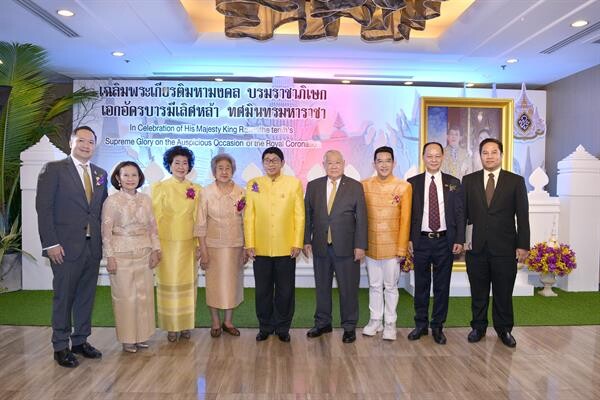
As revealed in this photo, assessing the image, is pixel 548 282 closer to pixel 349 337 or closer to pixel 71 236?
pixel 349 337

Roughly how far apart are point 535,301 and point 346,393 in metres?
3.41

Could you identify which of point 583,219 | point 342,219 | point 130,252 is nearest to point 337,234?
point 342,219

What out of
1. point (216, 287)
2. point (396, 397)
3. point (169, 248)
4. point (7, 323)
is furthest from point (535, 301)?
point (7, 323)

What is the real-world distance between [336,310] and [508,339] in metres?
1.71

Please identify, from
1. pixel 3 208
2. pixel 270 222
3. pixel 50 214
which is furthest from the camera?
pixel 3 208

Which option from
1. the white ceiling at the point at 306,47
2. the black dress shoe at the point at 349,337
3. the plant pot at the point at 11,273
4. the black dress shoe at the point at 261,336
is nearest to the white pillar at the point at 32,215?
the plant pot at the point at 11,273

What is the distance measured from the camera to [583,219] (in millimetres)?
6250

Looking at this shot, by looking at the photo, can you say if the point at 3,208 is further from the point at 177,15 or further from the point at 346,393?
the point at 346,393

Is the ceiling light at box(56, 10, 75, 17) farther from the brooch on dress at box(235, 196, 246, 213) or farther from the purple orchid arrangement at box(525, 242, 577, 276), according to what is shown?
the purple orchid arrangement at box(525, 242, 577, 276)

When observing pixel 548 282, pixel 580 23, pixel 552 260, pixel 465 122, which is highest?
pixel 580 23

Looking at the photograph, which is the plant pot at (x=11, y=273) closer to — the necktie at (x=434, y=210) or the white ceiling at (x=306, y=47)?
the white ceiling at (x=306, y=47)

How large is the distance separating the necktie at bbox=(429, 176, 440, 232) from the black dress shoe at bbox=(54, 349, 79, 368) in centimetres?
288

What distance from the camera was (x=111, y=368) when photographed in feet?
11.4

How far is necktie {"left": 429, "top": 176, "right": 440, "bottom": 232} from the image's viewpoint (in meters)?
4.07
